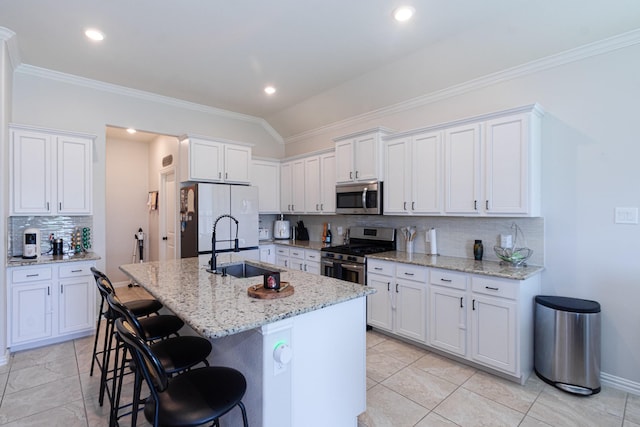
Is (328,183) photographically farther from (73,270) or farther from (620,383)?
(620,383)

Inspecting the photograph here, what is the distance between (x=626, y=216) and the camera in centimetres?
259

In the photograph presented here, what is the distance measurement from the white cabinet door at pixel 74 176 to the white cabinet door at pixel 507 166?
4.47 m

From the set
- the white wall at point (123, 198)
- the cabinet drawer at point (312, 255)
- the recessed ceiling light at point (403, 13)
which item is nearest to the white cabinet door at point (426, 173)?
the recessed ceiling light at point (403, 13)

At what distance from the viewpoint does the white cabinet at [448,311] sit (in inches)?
117

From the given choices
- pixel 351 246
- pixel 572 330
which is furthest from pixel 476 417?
pixel 351 246

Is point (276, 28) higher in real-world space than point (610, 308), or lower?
higher

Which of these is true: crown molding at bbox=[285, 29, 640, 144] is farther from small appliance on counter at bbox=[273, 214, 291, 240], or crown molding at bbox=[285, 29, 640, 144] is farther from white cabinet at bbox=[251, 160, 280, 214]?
small appliance on counter at bbox=[273, 214, 291, 240]

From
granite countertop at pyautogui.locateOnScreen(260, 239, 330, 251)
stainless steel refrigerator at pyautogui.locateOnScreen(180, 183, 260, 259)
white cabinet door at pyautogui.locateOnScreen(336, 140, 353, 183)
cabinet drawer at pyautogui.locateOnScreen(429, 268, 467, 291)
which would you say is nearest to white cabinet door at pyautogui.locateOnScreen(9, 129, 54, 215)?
stainless steel refrigerator at pyautogui.locateOnScreen(180, 183, 260, 259)

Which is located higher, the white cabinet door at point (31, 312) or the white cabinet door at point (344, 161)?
the white cabinet door at point (344, 161)

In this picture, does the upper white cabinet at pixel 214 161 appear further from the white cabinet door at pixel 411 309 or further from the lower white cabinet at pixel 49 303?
the white cabinet door at pixel 411 309

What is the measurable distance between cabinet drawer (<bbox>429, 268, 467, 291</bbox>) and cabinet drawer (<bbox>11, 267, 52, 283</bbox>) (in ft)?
13.3

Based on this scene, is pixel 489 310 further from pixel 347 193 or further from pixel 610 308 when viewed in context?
pixel 347 193

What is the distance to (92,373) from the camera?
280cm

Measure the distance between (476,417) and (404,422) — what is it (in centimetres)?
53
